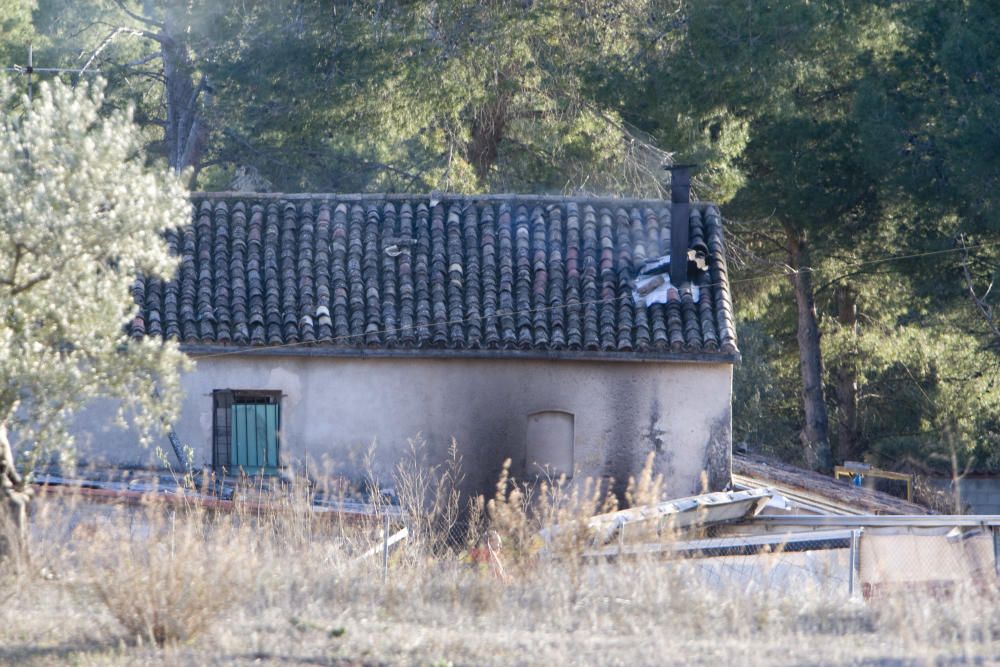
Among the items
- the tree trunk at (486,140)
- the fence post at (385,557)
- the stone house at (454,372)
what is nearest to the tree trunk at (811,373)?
the tree trunk at (486,140)

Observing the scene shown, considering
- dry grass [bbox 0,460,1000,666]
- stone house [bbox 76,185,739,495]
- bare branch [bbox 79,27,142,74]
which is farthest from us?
bare branch [bbox 79,27,142,74]

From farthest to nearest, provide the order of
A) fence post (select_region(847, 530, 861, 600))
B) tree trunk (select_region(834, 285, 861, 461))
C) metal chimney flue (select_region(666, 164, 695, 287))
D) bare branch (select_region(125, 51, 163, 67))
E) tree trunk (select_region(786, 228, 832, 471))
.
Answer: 1. tree trunk (select_region(834, 285, 861, 461))
2. bare branch (select_region(125, 51, 163, 67))
3. tree trunk (select_region(786, 228, 832, 471))
4. metal chimney flue (select_region(666, 164, 695, 287))
5. fence post (select_region(847, 530, 861, 600))

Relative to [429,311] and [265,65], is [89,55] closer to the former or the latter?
[265,65]

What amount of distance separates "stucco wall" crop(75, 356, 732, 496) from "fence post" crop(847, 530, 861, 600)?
4303 millimetres

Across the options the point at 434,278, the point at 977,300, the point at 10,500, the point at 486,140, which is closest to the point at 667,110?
the point at 486,140

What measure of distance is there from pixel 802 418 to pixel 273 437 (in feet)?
65.4

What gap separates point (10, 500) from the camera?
892 cm

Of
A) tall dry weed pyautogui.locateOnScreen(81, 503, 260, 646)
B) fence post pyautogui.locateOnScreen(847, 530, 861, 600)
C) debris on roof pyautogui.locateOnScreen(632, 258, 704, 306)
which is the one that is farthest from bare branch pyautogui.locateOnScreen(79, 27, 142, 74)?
fence post pyautogui.locateOnScreen(847, 530, 861, 600)

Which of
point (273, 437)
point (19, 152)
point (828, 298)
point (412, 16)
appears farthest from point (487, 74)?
point (19, 152)

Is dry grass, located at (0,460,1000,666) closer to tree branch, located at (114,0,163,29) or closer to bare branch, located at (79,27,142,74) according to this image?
bare branch, located at (79,27,142,74)

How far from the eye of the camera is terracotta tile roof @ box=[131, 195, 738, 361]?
1538 cm

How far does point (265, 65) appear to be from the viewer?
2180cm

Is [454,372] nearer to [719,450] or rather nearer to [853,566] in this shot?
[719,450]

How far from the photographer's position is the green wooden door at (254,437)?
623 inches
